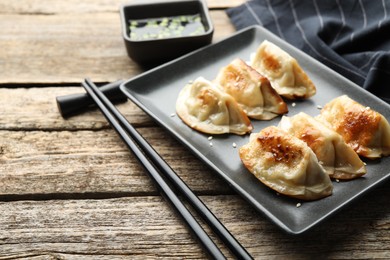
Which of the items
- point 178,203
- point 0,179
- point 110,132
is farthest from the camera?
point 110,132

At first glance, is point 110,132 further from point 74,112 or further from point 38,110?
point 38,110

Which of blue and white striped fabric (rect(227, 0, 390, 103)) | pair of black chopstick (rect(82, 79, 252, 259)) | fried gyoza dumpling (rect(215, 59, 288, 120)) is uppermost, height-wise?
blue and white striped fabric (rect(227, 0, 390, 103))

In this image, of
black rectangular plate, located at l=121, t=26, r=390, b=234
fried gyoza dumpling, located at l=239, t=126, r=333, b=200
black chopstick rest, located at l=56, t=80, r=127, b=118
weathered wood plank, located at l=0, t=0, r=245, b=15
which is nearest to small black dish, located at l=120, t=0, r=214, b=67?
black rectangular plate, located at l=121, t=26, r=390, b=234

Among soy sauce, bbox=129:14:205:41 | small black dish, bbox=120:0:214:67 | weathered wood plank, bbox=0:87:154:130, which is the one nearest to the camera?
weathered wood plank, bbox=0:87:154:130

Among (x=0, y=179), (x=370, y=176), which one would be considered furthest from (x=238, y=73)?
(x=0, y=179)

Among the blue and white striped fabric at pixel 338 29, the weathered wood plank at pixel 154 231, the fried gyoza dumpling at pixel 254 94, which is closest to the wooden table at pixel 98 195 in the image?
the weathered wood plank at pixel 154 231

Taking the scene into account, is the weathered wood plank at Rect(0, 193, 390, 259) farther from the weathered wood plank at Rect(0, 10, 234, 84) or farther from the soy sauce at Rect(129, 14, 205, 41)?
the soy sauce at Rect(129, 14, 205, 41)

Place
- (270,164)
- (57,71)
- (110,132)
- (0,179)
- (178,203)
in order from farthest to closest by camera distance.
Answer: (57,71)
(110,132)
(0,179)
(270,164)
(178,203)

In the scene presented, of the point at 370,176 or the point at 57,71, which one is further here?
the point at 57,71
